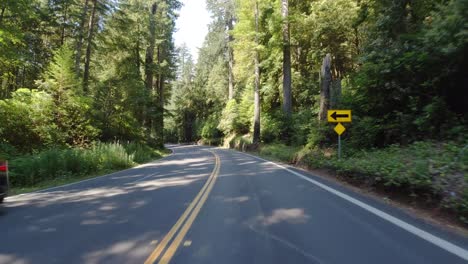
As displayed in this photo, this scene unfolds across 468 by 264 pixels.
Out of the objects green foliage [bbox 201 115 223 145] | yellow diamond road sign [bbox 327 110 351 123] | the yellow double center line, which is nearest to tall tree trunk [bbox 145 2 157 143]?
yellow diamond road sign [bbox 327 110 351 123]

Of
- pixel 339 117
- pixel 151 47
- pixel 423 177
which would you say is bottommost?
pixel 423 177

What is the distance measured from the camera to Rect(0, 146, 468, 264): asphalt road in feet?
14.2

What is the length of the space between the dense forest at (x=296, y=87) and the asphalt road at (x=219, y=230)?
142 cm

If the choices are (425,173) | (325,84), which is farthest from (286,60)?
(425,173)

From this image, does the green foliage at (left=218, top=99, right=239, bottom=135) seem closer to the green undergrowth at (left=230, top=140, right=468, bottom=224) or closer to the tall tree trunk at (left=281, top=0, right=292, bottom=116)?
the tall tree trunk at (left=281, top=0, right=292, bottom=116)

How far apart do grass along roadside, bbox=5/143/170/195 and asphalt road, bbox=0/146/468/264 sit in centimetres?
383

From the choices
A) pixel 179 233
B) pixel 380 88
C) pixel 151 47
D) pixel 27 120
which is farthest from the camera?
pixel 151 47

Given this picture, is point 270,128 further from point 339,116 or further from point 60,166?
point 60,166

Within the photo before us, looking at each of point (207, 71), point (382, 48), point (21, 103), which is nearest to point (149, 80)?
point (21, 103)

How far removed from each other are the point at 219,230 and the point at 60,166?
36.2 ft

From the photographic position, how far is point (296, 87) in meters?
31.7

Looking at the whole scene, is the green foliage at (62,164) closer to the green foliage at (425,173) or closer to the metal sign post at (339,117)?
the metal sign post at (339,117)

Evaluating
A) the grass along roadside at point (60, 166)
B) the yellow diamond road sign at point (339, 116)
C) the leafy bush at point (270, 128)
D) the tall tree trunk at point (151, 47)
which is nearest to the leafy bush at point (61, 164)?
the grass along roadside at point (60, 166)

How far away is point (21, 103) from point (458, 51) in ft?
58.5
